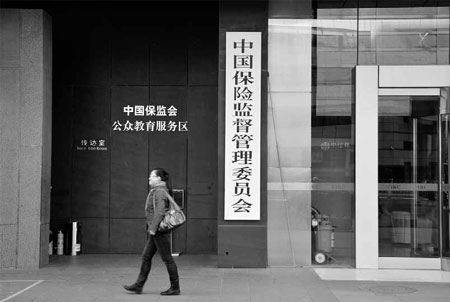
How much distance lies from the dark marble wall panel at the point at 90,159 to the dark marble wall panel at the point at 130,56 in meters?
0.56

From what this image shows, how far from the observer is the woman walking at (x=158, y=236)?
8.76 m

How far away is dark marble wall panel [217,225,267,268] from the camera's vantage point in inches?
440

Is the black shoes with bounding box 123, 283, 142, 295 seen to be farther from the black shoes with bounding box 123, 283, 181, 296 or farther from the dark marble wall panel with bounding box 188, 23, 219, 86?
the dark marble wall panel with bounding box 188, 23, 219, 86

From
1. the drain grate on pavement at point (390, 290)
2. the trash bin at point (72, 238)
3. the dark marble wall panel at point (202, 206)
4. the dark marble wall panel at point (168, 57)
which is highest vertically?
the dark marble wall panel at point (168, 57)

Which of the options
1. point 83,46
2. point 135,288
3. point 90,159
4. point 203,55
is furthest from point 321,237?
point 83,46

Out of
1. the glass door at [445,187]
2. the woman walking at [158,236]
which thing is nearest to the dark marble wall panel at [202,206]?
the woman walking at [158,236]

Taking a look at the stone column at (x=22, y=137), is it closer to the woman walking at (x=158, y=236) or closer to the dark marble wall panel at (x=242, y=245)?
the woman walking at (x=158, y=236)

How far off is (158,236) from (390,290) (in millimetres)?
3716

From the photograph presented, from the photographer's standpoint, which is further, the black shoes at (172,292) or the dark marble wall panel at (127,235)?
the dark marble wall panel at (127,235)

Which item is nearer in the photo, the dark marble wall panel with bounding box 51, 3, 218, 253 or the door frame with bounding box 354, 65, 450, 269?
the door frame with bounding box 354, 65, 450, 269

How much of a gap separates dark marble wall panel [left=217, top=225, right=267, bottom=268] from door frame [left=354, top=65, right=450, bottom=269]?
1.84 m

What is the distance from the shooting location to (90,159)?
13.5 metres

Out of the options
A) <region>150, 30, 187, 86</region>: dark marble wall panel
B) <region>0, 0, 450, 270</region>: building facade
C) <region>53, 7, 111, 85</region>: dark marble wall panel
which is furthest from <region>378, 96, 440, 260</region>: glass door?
<region>53, 7, 111, 85</region>: dark marble wall panel

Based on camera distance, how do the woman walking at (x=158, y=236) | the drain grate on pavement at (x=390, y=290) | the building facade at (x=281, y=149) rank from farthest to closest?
the building facade at (x=281, y=149) < the drain grate on pavement at (x=390, y=290) < the woman walking at (x=158, y=236)
